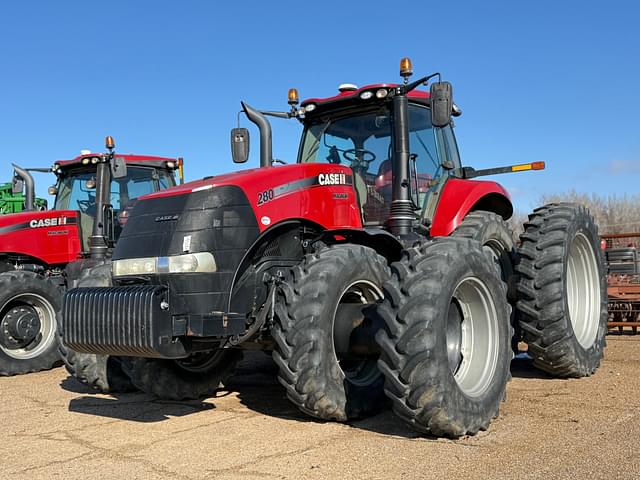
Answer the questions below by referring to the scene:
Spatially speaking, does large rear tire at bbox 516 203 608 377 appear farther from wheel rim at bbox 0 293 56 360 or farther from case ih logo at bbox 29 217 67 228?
case ih logo at bbox 29 217 67 228

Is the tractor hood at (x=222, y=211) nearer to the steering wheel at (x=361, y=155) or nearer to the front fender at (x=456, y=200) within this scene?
the steering wheel at (x=361, y=155)

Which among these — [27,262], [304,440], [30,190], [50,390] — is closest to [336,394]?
[304,440]

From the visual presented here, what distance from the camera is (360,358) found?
16.7 ft

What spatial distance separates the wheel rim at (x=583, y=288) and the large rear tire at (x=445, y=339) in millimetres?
2110

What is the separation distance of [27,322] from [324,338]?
5033 mm

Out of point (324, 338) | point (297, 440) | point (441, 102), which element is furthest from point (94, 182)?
point (297, 440)

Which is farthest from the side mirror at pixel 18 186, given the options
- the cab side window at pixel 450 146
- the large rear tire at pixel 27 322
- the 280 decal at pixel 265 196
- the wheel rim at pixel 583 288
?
the wheel rim at pixel 583 288

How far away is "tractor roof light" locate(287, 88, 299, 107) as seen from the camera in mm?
6855

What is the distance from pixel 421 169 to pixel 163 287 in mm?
2944

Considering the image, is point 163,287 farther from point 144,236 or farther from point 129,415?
point 129,415

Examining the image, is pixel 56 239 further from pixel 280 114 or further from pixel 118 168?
pixel 280 114

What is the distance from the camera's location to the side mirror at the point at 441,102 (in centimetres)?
531

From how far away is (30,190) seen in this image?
995 cm

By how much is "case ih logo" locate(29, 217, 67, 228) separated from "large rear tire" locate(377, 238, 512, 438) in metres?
6.08
